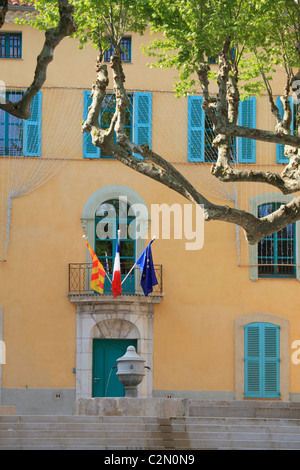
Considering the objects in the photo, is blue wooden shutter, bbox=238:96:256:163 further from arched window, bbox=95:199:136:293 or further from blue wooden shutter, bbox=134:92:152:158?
arched window, bbox=95:199:136:293

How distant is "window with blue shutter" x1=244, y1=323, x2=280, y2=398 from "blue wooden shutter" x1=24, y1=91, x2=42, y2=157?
689 cm

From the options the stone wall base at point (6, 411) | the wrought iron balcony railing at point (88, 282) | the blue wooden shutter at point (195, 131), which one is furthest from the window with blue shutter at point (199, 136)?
the stone wall base at point (6, 411)

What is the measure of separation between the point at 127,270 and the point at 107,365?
240 centimetres

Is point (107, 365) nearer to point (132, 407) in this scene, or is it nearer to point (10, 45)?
point (132, 407)

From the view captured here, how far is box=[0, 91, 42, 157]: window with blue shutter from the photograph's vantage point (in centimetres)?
2577

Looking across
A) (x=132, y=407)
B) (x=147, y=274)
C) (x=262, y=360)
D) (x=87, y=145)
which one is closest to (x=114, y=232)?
(x=147, y=274)

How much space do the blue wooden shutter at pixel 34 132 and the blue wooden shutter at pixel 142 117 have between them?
243 cm

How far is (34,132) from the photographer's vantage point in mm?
25812

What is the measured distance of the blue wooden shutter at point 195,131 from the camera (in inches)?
1024

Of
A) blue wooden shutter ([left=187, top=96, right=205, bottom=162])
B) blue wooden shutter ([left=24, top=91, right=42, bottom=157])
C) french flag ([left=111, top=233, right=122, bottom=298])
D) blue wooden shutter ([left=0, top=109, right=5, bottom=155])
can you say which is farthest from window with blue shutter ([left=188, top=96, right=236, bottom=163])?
blue wooden shutter ([left=0, top=109, right=5, bottom=155])

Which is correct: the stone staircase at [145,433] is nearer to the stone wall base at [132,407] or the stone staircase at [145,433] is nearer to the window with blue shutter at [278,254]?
the stone wall base at [132,407]

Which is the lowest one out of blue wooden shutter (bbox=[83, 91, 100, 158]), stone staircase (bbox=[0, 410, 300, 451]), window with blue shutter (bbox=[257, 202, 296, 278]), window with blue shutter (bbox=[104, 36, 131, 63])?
stone staircase (bbox=[0, 410, 300, 451])

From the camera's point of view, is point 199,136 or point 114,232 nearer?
point 114,232

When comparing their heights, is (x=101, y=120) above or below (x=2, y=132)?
above
